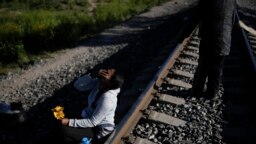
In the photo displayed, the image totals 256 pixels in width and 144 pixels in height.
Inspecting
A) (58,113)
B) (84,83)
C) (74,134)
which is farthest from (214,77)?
(58,113)

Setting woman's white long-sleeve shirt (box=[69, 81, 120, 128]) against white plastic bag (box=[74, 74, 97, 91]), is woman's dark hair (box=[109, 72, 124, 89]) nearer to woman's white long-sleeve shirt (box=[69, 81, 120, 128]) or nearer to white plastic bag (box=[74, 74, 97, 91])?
woman's white long-sleeve shirt (box=[69, 81, 120, 128])

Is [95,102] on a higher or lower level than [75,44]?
higher

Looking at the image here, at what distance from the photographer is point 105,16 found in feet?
56.0

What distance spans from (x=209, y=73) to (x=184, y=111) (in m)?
0.95

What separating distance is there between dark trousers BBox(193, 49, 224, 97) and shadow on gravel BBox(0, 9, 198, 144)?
2.46 ft

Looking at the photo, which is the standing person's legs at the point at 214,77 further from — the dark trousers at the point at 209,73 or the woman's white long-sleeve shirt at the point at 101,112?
the woman's white long-sleeve shirt at the point at 101,112

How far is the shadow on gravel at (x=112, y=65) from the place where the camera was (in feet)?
18.8

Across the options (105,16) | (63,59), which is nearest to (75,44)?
(63,59)

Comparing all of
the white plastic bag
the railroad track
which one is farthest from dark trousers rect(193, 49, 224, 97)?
the white plastic bag

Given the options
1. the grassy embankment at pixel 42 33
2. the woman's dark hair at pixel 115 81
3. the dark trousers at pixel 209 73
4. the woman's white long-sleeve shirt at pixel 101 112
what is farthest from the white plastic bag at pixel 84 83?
the grassy embankment at pixel 42 33

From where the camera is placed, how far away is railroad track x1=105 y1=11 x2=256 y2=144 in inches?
203

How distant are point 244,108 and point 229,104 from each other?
0.26m

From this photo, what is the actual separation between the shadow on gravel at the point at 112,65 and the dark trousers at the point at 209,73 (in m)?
0.75

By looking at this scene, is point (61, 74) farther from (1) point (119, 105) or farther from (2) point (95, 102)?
(2) point (95, 102)
